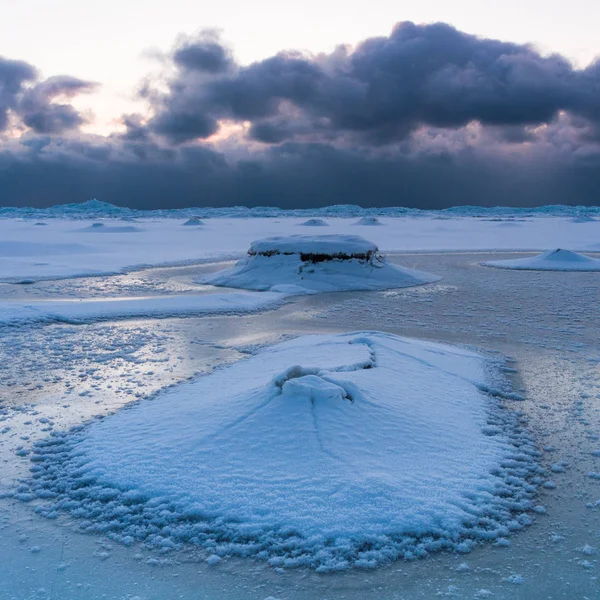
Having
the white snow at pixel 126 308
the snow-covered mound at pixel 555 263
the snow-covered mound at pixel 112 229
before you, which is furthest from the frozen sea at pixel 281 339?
the snow-covered mound at pixel 112 229

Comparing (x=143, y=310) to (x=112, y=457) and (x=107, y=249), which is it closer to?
(x=112, y=457)

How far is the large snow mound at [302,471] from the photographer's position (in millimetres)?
2533

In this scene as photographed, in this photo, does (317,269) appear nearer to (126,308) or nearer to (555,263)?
(126,308)

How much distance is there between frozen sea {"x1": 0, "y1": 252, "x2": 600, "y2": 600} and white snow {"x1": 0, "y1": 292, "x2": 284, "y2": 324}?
0.28 meters

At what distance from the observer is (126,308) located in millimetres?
7902

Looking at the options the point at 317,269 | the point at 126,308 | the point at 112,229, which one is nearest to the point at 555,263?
the point at 317,269

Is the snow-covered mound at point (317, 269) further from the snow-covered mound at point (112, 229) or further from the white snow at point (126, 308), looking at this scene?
the snow-covered mound at point (112, 229)

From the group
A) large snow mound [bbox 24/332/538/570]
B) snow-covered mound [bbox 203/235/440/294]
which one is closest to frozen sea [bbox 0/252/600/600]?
large snow mound [bbox 24/332/538/570]

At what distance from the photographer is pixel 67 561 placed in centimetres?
239

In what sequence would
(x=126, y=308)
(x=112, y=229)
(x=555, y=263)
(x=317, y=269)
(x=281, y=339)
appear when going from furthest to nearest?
(x=112, y=229) < (x=555, y=263) < (x=317, y=269) < (x=126, y=308) < (x=281, y=339)

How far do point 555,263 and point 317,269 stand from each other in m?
6.13

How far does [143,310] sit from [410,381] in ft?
14.7

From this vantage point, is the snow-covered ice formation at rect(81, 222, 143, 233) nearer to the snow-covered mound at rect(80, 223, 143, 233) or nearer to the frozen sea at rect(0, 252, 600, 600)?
the snow-covered mound at rect(80, 223, 143, 233)

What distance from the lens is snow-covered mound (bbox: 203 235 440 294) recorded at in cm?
1057
